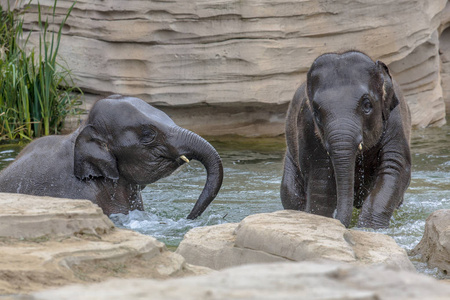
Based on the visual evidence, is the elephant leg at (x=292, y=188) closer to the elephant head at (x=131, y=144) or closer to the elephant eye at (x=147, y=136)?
the elephant head at (x=131, y=144)

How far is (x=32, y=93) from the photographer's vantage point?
503 inches

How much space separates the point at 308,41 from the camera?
13.2 metres

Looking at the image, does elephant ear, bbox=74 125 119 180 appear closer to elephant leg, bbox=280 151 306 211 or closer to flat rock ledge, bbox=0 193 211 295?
elephant leg, bbox=280 151 306 211

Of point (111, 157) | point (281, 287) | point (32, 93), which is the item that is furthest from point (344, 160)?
point (32, 93)

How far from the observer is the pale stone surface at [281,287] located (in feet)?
6.42

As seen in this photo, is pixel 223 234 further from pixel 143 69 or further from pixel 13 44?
pixel 13 44

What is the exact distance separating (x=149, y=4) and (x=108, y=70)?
4.28 ft

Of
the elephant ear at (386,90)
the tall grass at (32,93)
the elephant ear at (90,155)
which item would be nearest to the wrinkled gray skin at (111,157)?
the elephant ear at (90,155)

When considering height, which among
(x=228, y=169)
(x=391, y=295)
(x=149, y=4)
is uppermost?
(x=149, y=4)

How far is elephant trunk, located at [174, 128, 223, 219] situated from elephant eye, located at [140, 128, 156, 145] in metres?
0.20

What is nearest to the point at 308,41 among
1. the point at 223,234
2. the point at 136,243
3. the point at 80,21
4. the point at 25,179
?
the point at 80,21

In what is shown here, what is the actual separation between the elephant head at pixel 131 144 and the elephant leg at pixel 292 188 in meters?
1.05

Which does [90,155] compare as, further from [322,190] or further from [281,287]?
[281,287]

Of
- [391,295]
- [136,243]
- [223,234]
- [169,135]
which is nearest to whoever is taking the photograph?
[391,295]
